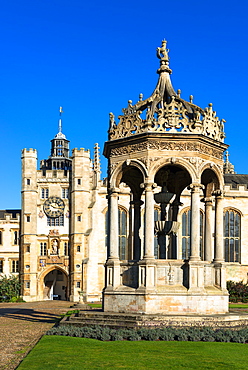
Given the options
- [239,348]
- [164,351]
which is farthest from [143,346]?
[239,348]

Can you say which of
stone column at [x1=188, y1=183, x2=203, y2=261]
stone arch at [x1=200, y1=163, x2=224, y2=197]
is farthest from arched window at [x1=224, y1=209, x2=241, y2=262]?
stone column at [x1=188, y1=183, x2=203, y2=261]

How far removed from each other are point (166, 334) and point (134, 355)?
8.52ft

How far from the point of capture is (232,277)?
59.7 metres

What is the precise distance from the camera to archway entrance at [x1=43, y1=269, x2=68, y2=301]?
62875 millimetres

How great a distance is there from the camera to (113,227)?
762 inches

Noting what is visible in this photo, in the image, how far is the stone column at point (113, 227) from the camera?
19.3 metres

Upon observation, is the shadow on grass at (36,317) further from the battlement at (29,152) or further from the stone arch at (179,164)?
the battlement at (29,152)

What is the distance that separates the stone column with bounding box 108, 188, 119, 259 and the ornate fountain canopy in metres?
2.14

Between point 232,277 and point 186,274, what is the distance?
43.2 m

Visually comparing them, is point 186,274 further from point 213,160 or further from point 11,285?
point 11,285

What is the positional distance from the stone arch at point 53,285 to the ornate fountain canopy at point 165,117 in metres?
42.7

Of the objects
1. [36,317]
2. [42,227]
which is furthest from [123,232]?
[36,317]

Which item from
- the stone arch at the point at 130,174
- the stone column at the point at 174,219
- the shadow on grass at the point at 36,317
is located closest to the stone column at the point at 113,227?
the stone arch at the point at 130,174

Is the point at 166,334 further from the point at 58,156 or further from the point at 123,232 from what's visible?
the point at 58,156
